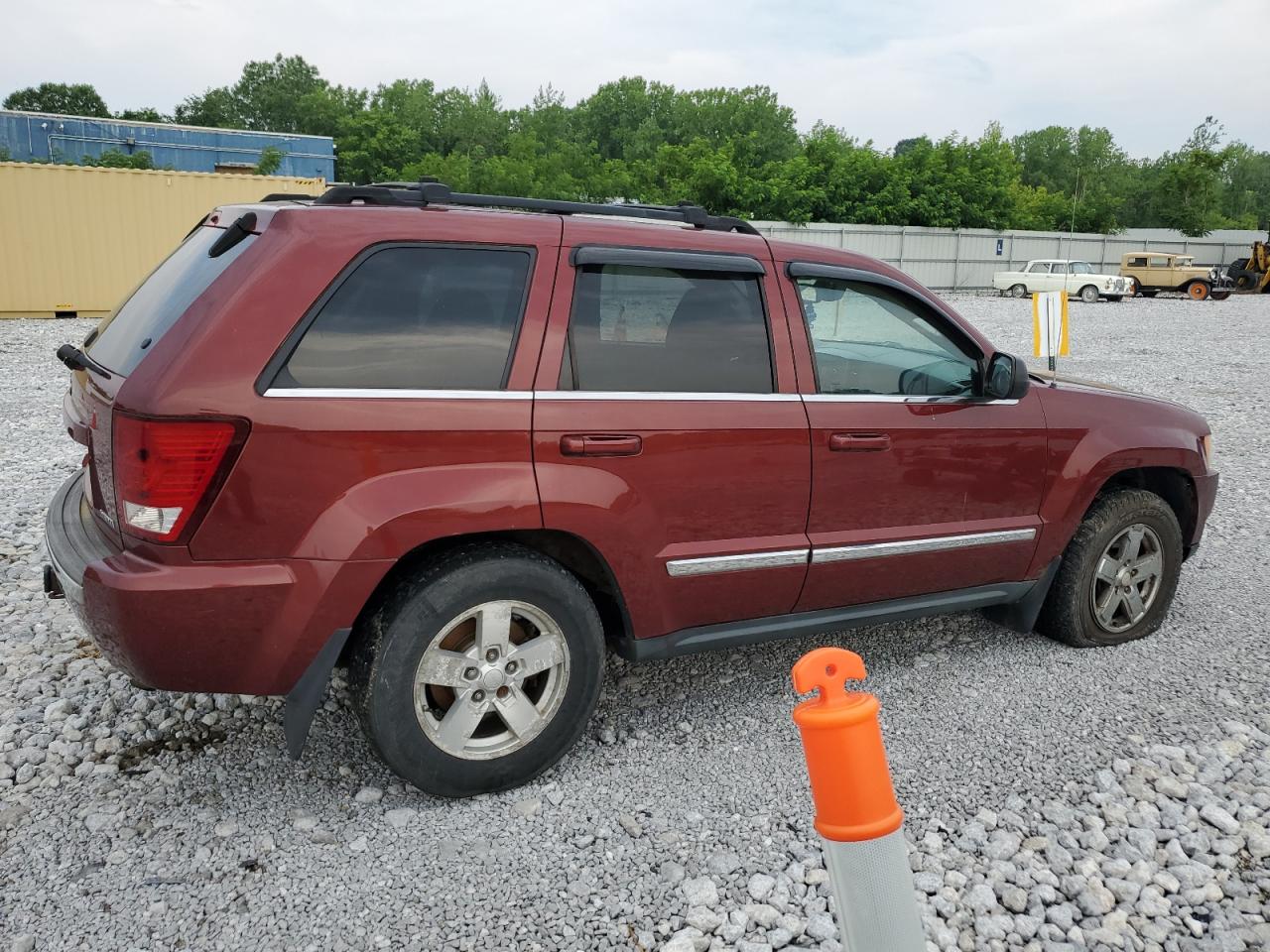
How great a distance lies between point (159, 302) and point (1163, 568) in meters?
4.35

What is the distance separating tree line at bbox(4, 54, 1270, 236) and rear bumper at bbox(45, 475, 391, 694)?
2099 cm

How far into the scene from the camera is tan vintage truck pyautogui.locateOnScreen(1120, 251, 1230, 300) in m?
34.7

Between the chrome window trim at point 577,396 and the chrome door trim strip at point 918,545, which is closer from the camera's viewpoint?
the chrome window trim at point 577,396

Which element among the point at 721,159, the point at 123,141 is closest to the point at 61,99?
the point at 123,141

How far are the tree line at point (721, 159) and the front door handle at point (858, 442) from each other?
20.5 meters

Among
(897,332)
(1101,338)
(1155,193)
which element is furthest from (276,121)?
(897,332)

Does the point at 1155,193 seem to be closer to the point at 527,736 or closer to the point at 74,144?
the point at 74,144

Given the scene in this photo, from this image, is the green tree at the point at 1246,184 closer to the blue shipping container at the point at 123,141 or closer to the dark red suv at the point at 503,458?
the blue shipping container at the point at 123,141

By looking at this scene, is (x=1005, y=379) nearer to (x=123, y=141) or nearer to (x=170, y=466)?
(x=170, y=466)

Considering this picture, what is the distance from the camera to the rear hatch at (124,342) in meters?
2.87

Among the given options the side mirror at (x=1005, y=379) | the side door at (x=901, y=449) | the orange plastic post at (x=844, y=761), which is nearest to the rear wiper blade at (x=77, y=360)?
the side door at (x=901, y=449)

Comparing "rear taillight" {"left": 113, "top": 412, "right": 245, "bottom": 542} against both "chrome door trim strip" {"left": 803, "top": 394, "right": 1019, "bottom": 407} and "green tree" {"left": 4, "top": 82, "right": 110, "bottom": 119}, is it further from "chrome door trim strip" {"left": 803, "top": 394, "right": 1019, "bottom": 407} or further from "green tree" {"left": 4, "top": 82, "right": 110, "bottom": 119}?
"green tree" {"left": 4, "top": 82, "right": 110, "bottom": 119}

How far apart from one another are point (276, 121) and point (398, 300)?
108 meters

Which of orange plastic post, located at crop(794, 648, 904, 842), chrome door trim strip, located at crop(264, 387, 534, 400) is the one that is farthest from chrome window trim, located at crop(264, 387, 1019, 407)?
orange plastic post, located at crop(794, 648, 904, 842)
